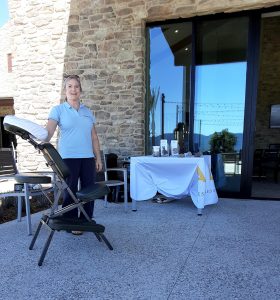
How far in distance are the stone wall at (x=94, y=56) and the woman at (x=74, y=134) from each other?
202 centimetres

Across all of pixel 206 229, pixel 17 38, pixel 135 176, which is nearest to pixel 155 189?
pixel 135 176

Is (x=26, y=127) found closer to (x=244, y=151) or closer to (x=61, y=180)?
(x=61, y=180)

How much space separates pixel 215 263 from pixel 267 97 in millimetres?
6832

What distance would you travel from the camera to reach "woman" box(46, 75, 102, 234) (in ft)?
8.08

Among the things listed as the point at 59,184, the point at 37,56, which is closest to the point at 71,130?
the point at 59,184

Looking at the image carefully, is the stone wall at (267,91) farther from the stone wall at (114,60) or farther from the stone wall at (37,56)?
the stone wall at (37,56)

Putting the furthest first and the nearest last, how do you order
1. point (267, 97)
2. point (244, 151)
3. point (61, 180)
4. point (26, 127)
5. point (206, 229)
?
point (267, 97)
point (244, 151)
point (206, 229)
point (61, 180)
point (26, 127)

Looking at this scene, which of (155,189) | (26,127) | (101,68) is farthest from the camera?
(101,68)

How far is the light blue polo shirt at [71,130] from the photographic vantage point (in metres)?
2.46

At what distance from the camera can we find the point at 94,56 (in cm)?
468

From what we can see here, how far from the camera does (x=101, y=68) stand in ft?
15.3

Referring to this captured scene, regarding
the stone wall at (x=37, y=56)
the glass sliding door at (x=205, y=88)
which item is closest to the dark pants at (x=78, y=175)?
the glass sliding door at (x=205, y=88)

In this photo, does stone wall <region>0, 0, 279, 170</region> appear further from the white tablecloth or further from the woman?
the woman

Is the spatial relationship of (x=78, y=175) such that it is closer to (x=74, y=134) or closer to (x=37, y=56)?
(x=74, y=134)
